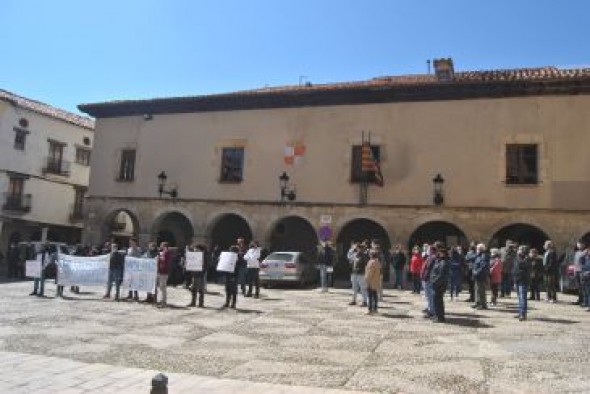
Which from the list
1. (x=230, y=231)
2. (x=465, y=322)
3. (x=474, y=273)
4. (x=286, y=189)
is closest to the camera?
(x=465, y=322)

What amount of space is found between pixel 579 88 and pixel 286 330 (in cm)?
1509

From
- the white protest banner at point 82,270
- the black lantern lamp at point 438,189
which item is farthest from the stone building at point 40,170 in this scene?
the black lantern lamp at point 438,189

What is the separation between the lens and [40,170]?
37.5 metres

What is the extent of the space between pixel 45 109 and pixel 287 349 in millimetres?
33840

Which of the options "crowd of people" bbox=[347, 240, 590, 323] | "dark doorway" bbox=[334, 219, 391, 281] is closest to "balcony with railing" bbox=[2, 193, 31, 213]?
"dark doorway" bbox=[334, 219, 391, 281]

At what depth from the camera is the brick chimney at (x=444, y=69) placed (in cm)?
2380

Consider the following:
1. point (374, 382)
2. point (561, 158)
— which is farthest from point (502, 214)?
point (374, 382)

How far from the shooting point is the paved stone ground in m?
7.42

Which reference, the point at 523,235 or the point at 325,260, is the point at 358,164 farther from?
the point at 523,235

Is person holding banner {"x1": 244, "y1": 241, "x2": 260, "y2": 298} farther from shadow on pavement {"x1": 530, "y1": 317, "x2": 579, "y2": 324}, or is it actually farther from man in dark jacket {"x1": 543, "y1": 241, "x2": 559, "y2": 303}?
man in dark jacket {"x1": 543, "y1": 241, "x2": 559, "y2": 303}

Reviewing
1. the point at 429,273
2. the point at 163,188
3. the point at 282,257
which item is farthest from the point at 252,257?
the point at 163,188

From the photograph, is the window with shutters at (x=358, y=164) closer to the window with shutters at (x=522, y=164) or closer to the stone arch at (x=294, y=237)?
the stone arch at (x=294, y=237)

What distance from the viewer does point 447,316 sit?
43.8 feet

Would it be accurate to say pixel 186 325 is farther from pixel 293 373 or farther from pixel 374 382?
pixel 374 382
